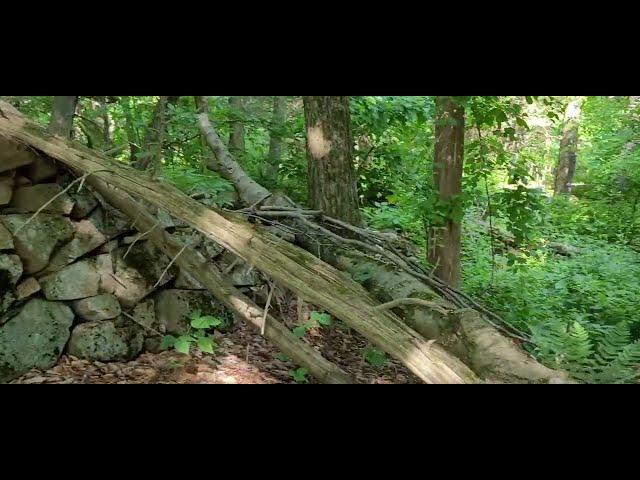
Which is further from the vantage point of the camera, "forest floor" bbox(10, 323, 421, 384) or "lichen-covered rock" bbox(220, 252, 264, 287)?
"lichen-covered rock" bbox(220, 252, 264, 287)

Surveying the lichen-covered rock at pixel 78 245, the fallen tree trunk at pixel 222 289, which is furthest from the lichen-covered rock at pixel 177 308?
the lichen-covered rock at pixel 78 245

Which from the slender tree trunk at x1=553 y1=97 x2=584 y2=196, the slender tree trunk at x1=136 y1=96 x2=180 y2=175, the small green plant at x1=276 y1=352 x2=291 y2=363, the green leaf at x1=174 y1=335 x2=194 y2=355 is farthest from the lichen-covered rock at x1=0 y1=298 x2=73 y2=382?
the slender tree trunk at x1=553 y1=97 x2=584 y2=196

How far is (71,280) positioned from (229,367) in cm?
140

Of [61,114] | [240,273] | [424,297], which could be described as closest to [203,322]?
[240,273]

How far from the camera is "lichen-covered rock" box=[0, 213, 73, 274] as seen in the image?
370 centimetres

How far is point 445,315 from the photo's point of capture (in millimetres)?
3541

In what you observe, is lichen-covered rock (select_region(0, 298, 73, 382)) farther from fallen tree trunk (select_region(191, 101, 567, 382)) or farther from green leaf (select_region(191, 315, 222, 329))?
fallen tree trunk (select_region(191, 101, 567, 382))

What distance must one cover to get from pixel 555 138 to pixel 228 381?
45.9 ft

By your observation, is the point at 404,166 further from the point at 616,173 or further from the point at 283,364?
the point at 616,173

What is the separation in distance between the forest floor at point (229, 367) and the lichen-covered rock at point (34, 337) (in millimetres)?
73

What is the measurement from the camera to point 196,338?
4.07 m

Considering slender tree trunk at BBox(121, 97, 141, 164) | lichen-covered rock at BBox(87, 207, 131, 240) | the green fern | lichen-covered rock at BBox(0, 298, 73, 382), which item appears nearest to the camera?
the green fern

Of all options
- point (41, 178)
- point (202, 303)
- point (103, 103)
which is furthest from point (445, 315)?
point (103, 103)

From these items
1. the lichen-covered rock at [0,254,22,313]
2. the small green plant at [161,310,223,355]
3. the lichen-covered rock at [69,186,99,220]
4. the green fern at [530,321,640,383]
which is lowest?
the small green plant at [161,310,223,355]
